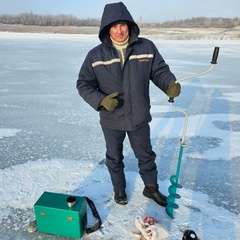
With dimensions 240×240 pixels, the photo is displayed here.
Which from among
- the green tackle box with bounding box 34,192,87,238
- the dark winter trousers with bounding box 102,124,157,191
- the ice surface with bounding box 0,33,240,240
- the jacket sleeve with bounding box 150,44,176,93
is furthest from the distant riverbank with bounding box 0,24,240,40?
the green tackle box with bounding box 34,192,87,238

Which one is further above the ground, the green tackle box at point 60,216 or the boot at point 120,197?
the green tackle box at point 60,216

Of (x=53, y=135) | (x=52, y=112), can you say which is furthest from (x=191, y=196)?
(x=52, y=112)

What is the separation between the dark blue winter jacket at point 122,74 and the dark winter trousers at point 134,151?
0.27 ft

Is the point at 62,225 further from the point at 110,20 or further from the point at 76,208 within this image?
the point at 110,20

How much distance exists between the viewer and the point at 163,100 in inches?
207

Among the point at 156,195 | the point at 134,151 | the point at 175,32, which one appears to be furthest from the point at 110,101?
the point at 175,32

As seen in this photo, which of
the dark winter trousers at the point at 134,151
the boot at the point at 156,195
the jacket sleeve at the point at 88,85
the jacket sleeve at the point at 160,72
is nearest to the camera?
the jacket sleeve at the point at 88,85

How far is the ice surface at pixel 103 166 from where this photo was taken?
2.04m

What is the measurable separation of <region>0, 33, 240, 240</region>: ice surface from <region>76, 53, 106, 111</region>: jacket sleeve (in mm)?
954

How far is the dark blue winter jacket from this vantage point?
1.87 meters

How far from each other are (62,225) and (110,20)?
1.50 m

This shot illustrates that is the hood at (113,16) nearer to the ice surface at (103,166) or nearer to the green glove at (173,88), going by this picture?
the green glove at (173,88)

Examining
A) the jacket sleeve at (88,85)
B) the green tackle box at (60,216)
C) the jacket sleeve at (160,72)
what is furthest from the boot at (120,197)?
the jacket sleeve at (160,72)

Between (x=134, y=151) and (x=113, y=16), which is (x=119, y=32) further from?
(x=134, y=151)
